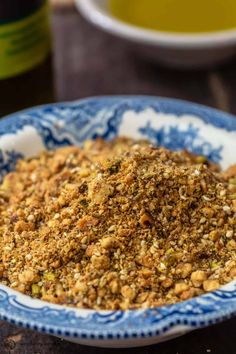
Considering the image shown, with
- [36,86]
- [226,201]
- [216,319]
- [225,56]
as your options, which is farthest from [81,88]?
[216,319]

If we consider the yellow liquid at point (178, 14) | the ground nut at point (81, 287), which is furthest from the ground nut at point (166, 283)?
the yellow liquid at point (178, 14)

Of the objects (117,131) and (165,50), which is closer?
(117,131)

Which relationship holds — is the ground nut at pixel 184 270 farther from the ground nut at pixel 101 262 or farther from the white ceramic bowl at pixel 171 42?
the white ceramic bowl at pixel 171 42

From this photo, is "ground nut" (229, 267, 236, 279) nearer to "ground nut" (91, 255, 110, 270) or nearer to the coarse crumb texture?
the coarse crumb texture

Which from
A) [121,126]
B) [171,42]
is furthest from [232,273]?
[171,42]

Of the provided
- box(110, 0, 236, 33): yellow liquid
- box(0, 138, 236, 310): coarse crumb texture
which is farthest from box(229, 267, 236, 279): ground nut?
box(110, 0, 236, 33): yellow liquid

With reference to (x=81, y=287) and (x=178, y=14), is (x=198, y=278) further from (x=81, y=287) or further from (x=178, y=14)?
(x=178, y=14)

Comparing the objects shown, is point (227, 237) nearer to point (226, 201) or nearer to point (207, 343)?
point (226, 201)

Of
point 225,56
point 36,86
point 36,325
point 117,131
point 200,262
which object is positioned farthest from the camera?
point 225,56
